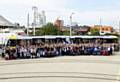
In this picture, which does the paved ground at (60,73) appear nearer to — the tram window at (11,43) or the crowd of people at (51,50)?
the crowd of people at (51,50)

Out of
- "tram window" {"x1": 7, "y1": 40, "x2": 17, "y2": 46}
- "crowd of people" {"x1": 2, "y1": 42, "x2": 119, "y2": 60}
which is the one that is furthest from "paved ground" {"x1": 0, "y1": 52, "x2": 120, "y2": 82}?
"tram window" {"x1": 7, "y1": 40, "x2": 17, "y2": 46}

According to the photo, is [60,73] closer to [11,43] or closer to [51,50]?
[51,50]

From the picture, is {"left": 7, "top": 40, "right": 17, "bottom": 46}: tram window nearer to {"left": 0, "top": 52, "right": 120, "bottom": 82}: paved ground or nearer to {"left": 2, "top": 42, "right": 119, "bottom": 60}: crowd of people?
{"left": 2, "top": 42, "right": 119, "bottom": 60}: crowd of people

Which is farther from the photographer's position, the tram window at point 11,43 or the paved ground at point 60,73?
the tram window at point 11,43

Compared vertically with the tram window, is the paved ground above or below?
below

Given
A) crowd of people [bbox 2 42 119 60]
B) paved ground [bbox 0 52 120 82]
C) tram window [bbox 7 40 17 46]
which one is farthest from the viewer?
tram window [bbox 7 40 17 46]

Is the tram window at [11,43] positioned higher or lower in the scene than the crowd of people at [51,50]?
higher

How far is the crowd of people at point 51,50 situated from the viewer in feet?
112

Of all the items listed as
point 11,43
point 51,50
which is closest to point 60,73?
point 51,50

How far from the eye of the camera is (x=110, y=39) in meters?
52.8

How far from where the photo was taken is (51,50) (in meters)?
36.9

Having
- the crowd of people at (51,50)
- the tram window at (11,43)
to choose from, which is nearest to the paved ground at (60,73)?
the crowd of people at (51,50)

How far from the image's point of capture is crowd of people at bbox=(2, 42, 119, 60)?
34188 millimetres

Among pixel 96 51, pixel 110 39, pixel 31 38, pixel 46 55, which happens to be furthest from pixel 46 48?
pixel 110 39
